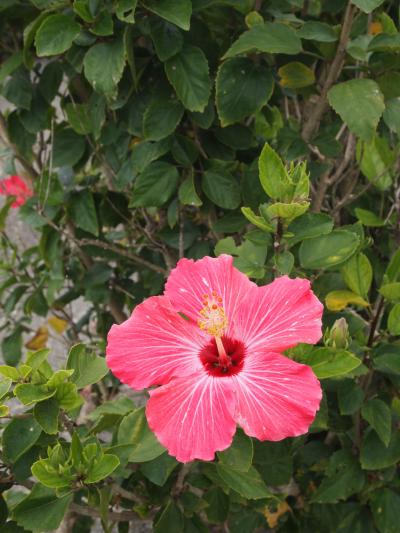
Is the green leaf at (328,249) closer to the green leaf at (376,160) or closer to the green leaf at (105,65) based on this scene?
the green leaf at (376,160)

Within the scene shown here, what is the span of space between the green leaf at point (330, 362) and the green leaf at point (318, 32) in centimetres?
62

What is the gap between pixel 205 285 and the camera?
97 centimetres

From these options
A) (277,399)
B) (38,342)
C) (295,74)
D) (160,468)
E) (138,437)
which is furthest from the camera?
(38,342)

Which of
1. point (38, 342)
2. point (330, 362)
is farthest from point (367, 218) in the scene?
point (38, 342)

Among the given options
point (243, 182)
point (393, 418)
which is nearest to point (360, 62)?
point (243, 182)

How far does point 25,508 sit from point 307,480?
0.86 m

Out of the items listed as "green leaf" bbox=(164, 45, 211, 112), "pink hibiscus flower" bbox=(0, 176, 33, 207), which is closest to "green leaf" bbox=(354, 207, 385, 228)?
"green leaf" bbox=(164, 45, 211, 112)

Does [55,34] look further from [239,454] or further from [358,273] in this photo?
[239,454]

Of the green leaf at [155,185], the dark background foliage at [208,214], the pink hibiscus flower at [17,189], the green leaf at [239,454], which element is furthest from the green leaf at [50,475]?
the pink hibiscus flower at [17,189]

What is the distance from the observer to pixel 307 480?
165 centimetres

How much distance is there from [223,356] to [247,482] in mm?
291

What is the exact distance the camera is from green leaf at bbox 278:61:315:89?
1.37 m

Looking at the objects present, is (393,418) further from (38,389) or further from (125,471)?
(38,389)

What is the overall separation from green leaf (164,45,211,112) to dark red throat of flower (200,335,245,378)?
1.89 ft
